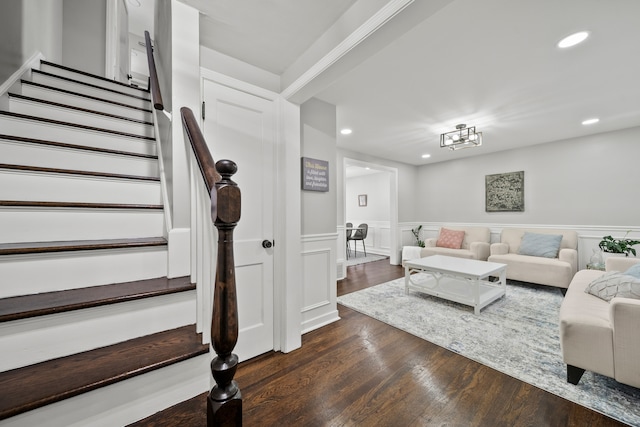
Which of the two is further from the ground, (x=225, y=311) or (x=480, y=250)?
(x=225, y=311)

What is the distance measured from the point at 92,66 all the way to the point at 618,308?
6.08m

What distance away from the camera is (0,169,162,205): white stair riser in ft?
4.14

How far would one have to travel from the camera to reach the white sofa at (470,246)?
454 cm

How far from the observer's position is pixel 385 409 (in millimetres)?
1475

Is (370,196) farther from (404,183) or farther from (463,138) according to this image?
(463,138)

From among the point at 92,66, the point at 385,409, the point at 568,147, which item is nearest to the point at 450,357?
the point at 385,409

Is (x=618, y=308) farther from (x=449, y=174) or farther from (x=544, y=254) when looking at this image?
(x=449, y=174)

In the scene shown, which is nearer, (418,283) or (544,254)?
(418,283)

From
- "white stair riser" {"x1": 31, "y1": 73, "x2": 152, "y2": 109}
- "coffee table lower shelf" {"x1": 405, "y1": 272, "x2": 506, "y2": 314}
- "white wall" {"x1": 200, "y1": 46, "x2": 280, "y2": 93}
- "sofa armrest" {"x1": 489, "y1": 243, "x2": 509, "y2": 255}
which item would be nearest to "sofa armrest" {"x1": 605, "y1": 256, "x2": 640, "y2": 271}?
"coffee table lower shelf" {"x1": 405, "y1": 272, "x2": 506, "y2": 314}

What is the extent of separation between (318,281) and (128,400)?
5.80 ft

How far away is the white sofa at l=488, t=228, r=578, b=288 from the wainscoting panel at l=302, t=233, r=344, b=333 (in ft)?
10.6

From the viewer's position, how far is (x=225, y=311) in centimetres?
75

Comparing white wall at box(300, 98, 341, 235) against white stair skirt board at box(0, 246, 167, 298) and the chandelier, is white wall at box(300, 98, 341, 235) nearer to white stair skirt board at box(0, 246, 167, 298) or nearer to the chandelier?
white stair skirt board at box(0, 246, 167, 298)

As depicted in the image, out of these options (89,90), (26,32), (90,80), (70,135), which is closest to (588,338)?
(70,135)
